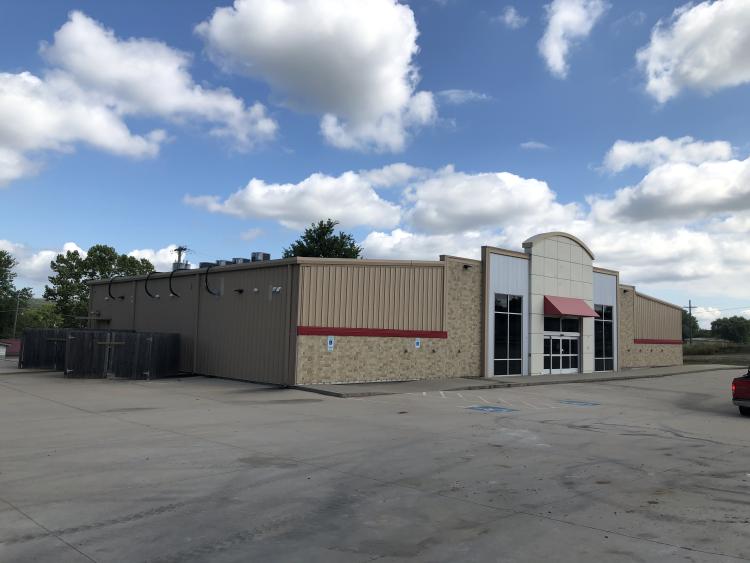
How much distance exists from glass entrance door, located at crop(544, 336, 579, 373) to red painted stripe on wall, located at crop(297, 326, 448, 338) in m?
8.19

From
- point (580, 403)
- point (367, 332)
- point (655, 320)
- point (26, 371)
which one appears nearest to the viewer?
point (580, 403)

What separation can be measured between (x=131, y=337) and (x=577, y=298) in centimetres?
2297

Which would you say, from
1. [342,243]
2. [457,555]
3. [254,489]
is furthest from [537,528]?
[342,243]

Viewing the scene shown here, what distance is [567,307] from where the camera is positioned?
101 feet

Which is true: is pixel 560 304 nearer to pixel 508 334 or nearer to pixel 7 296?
pixel 508 334

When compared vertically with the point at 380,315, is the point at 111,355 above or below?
below

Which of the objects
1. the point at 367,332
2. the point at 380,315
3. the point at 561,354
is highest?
the point at 380,315

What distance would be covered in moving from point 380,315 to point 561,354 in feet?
42.8

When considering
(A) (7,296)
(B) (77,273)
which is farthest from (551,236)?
(A) (7,296)

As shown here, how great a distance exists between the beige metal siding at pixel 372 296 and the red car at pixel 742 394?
11.3 meters

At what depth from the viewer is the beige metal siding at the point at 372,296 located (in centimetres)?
2162

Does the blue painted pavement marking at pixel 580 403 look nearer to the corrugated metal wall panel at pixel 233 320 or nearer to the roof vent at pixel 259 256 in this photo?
the corrugated metal wall panel at pixel 233 320

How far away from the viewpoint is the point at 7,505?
6.21 metres

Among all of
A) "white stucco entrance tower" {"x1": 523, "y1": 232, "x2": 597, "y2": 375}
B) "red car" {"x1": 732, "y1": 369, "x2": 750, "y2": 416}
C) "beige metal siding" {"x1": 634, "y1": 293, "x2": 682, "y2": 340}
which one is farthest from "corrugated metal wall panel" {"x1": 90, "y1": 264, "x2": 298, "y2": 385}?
"beige metal siding" {"x1": 634, "y1": 293, "x2": 682, "y2": 340}
